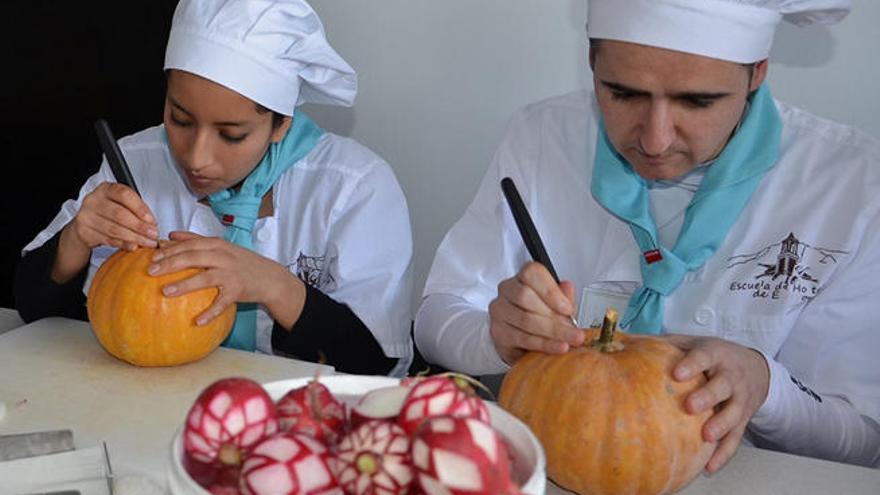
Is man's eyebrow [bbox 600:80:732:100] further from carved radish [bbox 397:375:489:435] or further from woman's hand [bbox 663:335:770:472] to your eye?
carved radish [bbox 397:375:489:435]

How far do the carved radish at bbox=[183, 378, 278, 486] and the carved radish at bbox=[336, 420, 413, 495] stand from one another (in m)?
0.06

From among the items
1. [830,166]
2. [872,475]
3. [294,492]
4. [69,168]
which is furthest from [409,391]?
[69,168]

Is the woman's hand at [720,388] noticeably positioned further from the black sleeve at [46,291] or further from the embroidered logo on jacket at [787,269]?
the black sleeve at [46,291]

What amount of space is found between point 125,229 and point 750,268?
920 mm

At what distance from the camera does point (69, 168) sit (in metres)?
2.51

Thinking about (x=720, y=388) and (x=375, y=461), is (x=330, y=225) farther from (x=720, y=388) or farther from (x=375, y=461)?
(x=375, y=461)

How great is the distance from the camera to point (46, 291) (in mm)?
1555

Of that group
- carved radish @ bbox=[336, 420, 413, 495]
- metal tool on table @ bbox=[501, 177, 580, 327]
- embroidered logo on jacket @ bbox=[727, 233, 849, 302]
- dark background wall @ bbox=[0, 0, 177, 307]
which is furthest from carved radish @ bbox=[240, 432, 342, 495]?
dark background wall @ bbox=[0, 0, 177, 307]

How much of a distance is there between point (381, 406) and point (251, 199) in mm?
1071

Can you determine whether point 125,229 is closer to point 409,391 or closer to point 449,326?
point 449,326

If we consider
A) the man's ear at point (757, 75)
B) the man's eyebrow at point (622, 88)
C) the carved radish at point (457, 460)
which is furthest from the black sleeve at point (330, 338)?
the carved radish at point (457, 460)

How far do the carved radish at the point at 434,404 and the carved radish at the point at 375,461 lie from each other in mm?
16

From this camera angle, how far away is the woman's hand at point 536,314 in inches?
43.2

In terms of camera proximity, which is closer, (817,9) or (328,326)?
(817,9)
